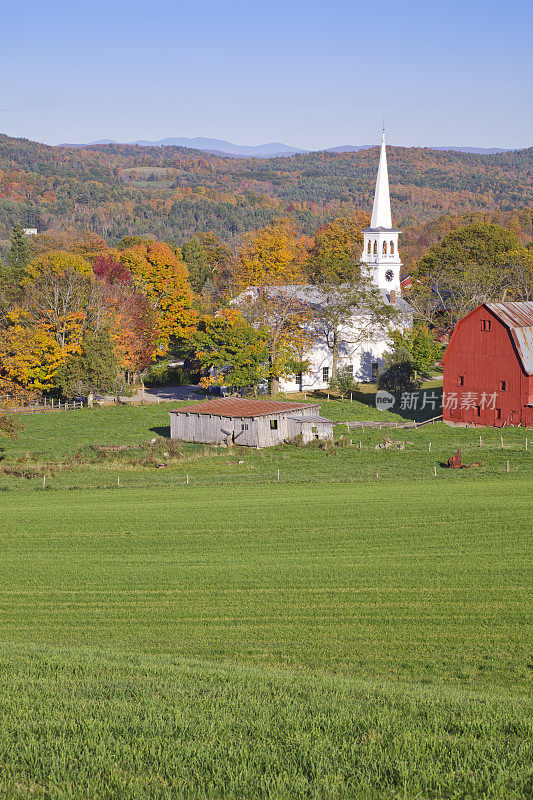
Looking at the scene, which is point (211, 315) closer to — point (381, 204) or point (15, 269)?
point (381, 204)

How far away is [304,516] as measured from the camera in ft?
94.0

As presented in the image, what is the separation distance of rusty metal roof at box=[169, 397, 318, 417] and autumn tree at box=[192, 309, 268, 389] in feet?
26.3

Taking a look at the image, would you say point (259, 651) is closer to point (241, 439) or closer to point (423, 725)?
point (423, 725)

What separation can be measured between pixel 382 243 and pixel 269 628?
54.6m

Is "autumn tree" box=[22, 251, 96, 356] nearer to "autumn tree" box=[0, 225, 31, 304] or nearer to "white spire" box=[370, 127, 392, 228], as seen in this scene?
"autumn tree" box=[0, 225, 31, 304]

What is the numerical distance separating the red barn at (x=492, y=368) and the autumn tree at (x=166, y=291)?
27.8 metres

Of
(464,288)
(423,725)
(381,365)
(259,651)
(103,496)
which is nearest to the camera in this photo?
(423,725)

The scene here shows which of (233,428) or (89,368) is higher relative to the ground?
(89,368)

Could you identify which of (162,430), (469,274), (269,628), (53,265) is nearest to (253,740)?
(269,628)

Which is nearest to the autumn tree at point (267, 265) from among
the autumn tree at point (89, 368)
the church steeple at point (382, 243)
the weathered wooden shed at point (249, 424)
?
the church steeple at point (382, 243)

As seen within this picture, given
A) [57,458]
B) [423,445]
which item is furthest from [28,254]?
[423,445]

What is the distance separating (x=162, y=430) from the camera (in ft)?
159

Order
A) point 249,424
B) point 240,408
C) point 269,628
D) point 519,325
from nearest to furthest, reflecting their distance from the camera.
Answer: point 269,628 < point 249,424 < point 240,408 < point 519,325

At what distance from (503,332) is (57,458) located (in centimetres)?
2499
